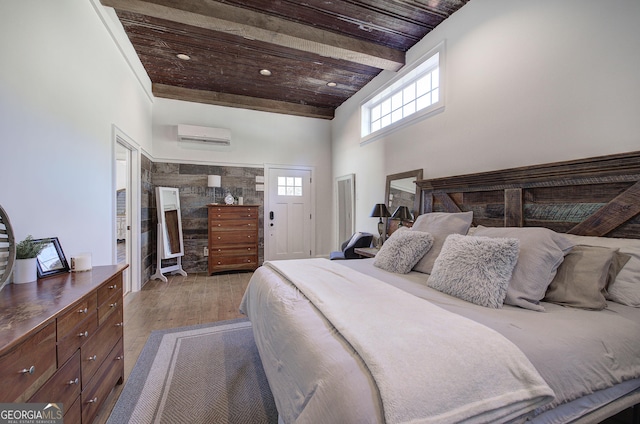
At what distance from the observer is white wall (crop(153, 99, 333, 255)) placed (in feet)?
14.9

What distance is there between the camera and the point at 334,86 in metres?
4.46

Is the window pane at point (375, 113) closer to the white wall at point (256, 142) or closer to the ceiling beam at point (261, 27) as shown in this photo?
the ceiling beam at point (261, 27)

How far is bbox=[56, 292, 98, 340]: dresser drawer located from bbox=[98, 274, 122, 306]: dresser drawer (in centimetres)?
6

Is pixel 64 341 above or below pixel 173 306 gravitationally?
above

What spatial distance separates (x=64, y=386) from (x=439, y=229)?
244 cm

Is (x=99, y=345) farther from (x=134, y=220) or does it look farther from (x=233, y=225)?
(x=233, y=225)

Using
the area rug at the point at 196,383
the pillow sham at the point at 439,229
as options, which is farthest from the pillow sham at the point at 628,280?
the area rug at the point at 196,383

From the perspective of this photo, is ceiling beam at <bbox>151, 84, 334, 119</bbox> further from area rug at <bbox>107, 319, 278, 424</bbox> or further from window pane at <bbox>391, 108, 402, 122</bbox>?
area rug at <bbox>107, 319, 278, 424</bbox>

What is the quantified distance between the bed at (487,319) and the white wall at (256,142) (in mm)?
3392

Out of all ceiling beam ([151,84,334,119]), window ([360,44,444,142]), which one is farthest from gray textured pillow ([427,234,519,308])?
ceiling beam ([151,84,334,119])

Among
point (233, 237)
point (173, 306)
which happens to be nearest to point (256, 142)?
point (233, 237)

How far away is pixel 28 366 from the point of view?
34.8 inches

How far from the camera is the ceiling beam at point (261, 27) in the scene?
96.0 inches

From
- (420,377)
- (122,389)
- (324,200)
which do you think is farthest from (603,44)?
(324,200)
